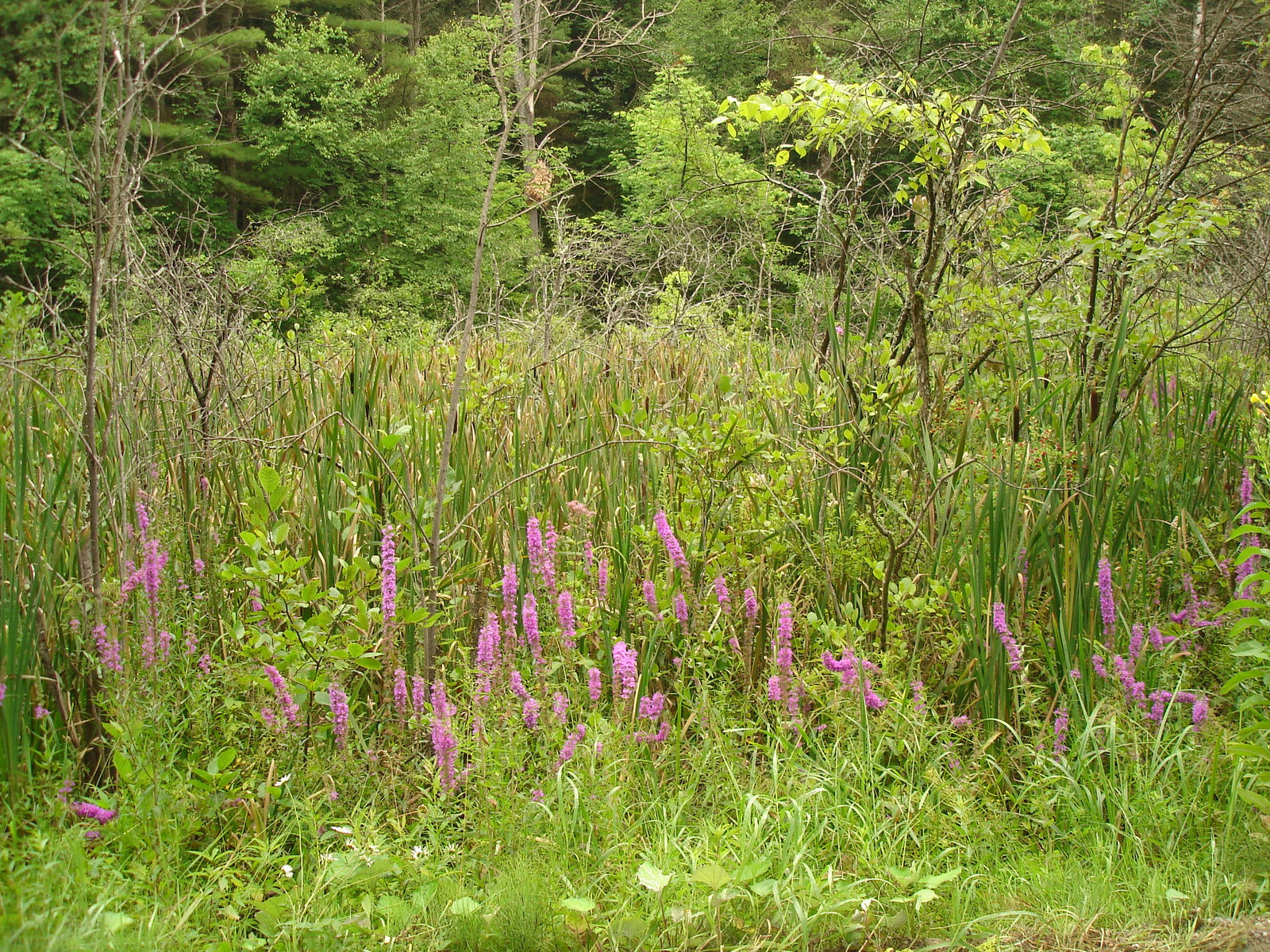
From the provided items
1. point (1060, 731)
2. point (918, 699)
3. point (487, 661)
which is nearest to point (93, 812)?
point (487, 661)

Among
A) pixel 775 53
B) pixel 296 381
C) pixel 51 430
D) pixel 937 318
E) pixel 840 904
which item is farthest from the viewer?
pixel 775 53

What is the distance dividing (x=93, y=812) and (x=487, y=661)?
2.84 ft

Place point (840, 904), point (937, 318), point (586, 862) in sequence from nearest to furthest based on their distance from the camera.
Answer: point (840, 904), point (586, 862), point (937, 318)

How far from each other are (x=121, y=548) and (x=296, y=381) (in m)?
2.13

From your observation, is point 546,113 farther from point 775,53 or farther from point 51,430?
point 51,430

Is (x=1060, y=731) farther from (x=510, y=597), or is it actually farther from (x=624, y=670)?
(x=510, y=597)

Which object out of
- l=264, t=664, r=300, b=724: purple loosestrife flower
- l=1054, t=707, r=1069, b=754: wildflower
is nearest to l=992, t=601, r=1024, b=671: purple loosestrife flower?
l=1054, t=707, r=1069, b=754: wildflower

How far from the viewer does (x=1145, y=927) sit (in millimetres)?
1818

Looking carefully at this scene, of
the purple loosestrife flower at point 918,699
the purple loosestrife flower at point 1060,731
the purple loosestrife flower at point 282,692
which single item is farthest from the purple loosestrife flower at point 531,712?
the purple loosestrife flower at point 1060,731

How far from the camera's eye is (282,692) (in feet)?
6.72

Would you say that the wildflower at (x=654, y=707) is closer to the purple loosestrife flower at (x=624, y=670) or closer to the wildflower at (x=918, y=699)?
→ the purple loosestrife flower at (x=624, y=670)

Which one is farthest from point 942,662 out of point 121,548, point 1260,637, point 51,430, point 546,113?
point 546,113

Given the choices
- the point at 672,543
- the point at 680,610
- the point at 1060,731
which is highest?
the point at 672,543

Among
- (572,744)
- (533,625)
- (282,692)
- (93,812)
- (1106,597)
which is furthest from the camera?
(1106,597)
